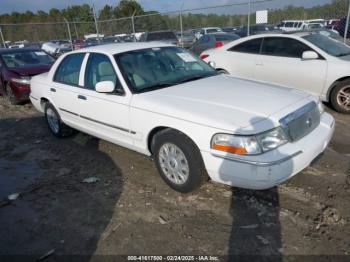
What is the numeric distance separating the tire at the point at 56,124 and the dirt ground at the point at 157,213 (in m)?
0.99

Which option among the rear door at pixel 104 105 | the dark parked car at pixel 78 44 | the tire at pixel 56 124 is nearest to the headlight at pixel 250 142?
the rear door at pixel 104 105

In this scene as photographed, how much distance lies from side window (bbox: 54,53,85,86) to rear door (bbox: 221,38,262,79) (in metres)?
3.83

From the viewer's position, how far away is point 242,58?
754 centimetres

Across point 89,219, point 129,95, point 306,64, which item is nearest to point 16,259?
point 89,219

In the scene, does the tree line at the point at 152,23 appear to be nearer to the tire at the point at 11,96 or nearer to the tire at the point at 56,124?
the tire at the point at 11,96

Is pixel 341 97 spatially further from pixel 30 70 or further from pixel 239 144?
pixel 30 70

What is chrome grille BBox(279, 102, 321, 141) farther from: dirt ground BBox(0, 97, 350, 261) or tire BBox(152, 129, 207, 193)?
tire BBox(152, 129, 207, 193)

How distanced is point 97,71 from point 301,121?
276cm

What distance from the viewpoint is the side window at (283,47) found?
667cm

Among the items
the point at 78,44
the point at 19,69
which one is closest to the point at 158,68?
the point at 19,69

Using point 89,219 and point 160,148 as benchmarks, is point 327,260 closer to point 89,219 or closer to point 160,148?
point 160,148

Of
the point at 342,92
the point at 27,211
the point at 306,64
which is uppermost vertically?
the point at 306,64

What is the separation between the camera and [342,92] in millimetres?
6145

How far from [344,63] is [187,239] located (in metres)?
4.84
